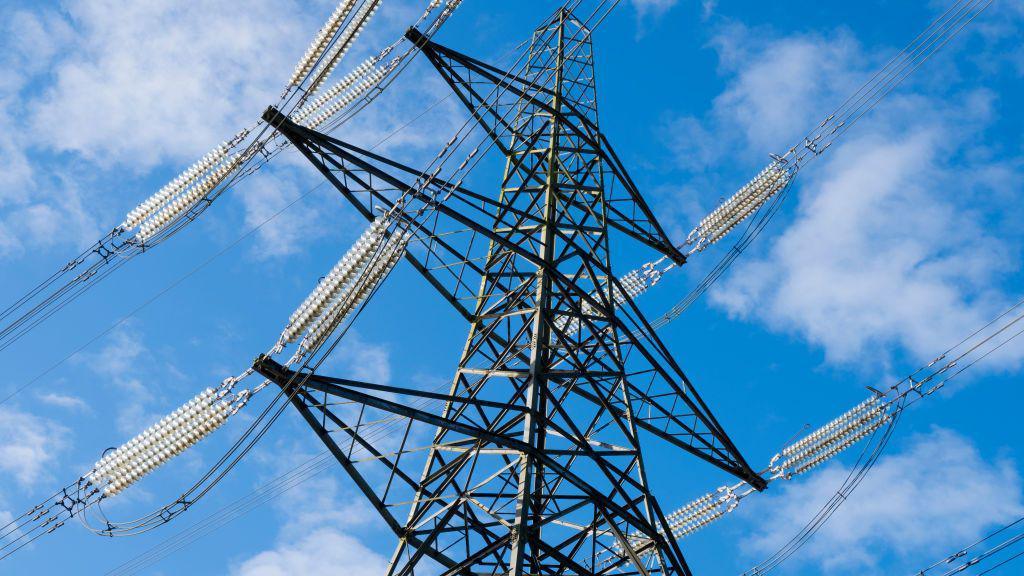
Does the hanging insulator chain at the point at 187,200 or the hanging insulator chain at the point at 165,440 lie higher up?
the hanging insulator chain at the point at 187,200

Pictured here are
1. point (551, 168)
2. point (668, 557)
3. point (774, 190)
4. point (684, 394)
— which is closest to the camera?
point (668, 557)

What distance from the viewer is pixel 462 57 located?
22.5 m

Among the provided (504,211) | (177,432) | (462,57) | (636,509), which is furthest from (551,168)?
(177,432)

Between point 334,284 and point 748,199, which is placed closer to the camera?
point 334,284

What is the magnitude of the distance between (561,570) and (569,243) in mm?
6080

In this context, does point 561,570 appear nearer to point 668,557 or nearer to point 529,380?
point 668,557

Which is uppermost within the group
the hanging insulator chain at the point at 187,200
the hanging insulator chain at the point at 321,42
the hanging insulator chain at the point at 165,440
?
the hanging insulator chain at the point at 321,42

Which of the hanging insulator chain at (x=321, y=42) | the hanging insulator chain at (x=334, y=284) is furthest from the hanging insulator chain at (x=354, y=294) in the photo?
the hanging insulator chain at (x=321, y=42)

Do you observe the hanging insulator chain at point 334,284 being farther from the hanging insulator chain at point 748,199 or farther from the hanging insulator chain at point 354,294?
the hanging insulator chain at point 748,199

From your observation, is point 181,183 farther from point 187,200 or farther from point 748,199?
point 748,199

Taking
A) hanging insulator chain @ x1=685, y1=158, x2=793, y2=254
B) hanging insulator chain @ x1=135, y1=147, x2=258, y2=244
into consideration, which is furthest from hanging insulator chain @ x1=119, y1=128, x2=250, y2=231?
hanging insulator chain @ x1=685, y1=158, x2=793, y2=254

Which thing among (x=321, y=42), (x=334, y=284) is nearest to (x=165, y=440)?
(x=334, y=284)

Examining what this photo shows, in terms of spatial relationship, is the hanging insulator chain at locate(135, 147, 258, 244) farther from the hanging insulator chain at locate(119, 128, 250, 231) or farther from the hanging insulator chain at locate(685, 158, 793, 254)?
the hanging insulator chain at locate(685, 158, 793, 254)

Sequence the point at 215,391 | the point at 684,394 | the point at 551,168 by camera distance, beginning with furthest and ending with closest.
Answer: the point at 551,168
the point at 684,394
the point at 215,391
